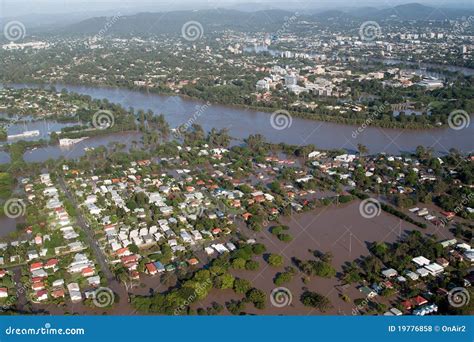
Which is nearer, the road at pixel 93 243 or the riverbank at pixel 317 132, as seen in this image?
the road at pixel 93 243

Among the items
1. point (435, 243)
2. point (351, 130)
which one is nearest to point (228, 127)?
point (351, 130)

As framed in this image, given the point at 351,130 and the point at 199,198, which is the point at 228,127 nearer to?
the point at 351,130

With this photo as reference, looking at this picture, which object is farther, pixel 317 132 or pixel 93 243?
pixel 317 132

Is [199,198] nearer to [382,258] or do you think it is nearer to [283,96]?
[382,258]

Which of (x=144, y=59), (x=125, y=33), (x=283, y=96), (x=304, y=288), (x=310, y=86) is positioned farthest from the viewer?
(x=125, y=33)

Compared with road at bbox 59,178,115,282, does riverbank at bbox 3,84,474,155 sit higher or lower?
lower

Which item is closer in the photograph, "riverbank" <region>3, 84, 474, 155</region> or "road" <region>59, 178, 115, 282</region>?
"road" <region>59, 178, 115, 282</region>

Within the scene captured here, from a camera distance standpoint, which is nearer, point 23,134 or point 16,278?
point 16,278

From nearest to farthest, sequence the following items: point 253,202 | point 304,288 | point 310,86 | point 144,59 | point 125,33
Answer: point 304,288 < point 253,202 < point 310,86 < point 144,59 < point 125,33

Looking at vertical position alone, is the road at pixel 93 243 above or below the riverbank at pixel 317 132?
above
